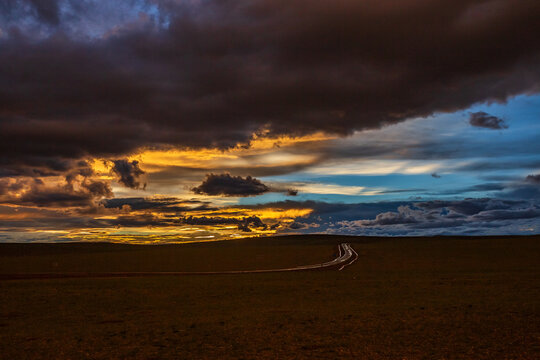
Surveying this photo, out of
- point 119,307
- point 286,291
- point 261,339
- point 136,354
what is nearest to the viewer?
point 136,354

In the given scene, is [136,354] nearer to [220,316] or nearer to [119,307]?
[220,316]

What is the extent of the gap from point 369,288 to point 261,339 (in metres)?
20.6

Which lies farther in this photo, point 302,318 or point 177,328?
point 302,318

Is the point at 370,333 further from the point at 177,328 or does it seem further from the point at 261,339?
the point at 177,328

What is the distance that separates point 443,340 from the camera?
57.3ft

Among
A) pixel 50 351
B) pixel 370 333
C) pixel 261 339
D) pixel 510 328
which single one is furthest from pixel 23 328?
pixel 510 328

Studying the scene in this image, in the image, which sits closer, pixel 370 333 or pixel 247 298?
pixel 370 333

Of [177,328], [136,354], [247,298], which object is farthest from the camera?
[247,298]

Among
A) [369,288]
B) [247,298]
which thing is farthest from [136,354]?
[369,288]

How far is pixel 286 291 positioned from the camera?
36.6m

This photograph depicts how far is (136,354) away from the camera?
16.5m

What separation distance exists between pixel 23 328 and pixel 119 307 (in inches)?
292

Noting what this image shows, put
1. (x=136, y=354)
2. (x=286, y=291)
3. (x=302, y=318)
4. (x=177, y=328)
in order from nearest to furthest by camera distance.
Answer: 1. (x=136, y=354)
2. (x=177, y=328)
3. (x=302, y=318)
4. (x=286, y=291)

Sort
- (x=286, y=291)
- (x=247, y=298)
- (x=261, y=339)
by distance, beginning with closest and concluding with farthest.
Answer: (x=261, y=339)
(x=247, y=298)
(x=286, y=291)
